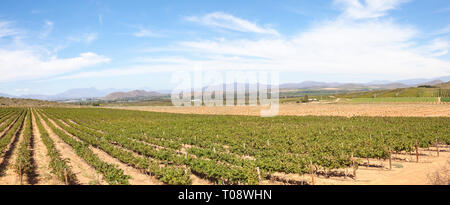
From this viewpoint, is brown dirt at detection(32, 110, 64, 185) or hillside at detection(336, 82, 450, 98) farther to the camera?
hillside at detection(336, 82, 450, 98)

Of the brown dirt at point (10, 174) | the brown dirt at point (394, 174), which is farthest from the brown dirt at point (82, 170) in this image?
the brown dirt at point (394, 174)

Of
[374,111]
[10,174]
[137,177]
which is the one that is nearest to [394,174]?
[137,177]

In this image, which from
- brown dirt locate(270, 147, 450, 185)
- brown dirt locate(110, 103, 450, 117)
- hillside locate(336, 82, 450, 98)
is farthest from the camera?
hillside locate(336, 82, 450, 98)

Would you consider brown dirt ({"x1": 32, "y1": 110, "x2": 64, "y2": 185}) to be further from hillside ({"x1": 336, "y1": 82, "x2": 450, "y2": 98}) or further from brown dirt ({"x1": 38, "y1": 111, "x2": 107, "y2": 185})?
hillside ({"x1": 336, "y1": 82, "x2": 450, "y2": 98})

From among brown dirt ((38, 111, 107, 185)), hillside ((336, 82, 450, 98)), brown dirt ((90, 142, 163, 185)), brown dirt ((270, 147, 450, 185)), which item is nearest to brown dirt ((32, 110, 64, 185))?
brown dirt ((38, 111, 107, 185))

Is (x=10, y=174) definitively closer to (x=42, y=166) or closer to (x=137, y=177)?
(x=42, y=166)

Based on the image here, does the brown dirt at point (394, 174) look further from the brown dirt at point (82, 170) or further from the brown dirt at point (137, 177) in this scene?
Answer: the brown dirt at point (82, 170)

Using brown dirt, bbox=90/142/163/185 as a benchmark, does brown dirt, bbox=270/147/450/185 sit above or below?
above

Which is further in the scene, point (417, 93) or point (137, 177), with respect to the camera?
point (417, 93)
